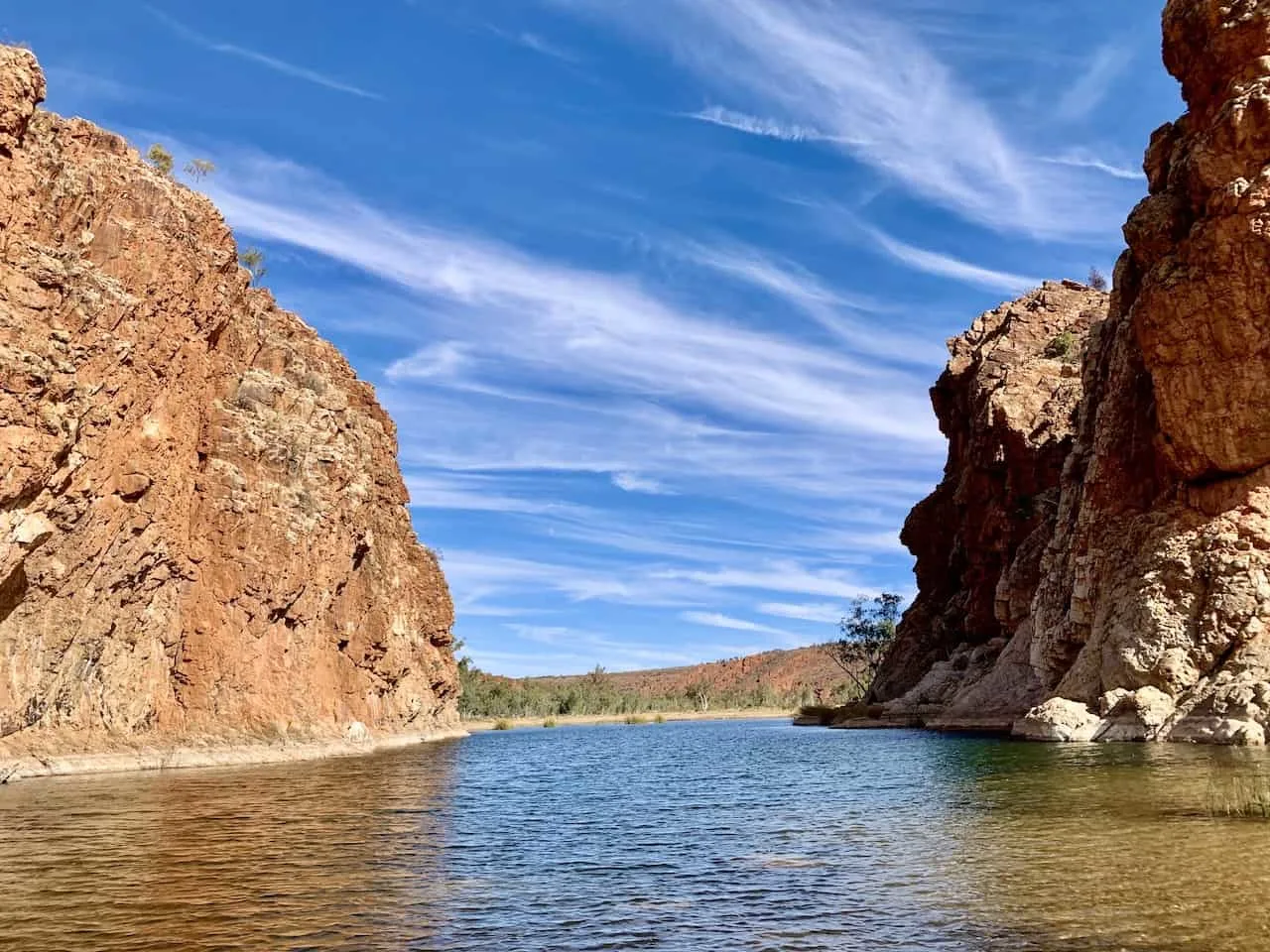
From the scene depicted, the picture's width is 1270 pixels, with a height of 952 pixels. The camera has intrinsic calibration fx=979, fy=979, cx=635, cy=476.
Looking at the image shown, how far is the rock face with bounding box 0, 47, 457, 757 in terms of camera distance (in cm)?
3541

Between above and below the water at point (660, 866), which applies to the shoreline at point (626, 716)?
below

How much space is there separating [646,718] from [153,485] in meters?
124

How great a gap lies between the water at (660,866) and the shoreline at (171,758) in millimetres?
4392

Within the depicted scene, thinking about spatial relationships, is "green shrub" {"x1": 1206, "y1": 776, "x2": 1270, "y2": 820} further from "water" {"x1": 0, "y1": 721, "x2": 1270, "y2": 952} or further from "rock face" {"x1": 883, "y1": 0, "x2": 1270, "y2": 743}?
"rock face" {"x1": 883, "y1": 0, "x2": 1270, "y2": 743}

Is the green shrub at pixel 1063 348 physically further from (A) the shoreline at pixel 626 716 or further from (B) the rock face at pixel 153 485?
(A) the shoreline at pixel 626 716

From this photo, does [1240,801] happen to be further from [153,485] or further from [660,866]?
Result: [153,485]

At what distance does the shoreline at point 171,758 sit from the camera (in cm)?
3647

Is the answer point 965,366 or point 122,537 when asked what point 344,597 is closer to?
point 122,537

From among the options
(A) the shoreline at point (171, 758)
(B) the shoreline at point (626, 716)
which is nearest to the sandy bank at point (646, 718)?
(B) the shoreline at point (626, 716)

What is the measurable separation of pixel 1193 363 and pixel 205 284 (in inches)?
1968

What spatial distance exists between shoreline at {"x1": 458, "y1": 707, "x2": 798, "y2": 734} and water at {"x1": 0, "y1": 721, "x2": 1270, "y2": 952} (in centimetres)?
10380

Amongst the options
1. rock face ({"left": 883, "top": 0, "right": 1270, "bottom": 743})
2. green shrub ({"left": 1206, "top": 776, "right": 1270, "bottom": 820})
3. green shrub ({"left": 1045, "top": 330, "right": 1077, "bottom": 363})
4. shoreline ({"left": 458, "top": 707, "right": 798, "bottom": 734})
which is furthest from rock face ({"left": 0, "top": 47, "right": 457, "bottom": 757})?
shoreline ({"left": 458, "top": 707, "right": 798, "bottom": 734})

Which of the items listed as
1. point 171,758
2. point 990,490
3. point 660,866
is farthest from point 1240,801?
point 990,490

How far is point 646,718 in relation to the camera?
529ft
